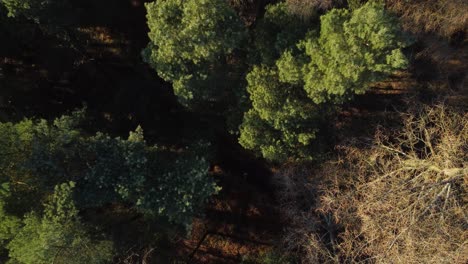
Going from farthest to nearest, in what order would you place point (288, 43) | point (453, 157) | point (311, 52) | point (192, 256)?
point (192, 256)
point (453, 157)
point (288, 43)
point (311, 52)

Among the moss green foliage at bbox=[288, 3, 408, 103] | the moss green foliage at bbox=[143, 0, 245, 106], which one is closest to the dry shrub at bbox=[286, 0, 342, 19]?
the moss green foliage at bbox=[288, 3, 408, 103]

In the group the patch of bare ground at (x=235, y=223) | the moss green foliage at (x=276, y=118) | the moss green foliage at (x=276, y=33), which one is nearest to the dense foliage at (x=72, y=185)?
the moss green foliage at (x=276, y=118)

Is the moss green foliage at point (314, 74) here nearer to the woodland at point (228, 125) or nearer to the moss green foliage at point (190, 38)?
the woodland at point (228, 125)

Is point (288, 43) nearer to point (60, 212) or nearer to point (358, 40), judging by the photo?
point (358, 40)

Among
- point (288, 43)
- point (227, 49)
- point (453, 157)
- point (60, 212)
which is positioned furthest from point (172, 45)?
point (453, 157)

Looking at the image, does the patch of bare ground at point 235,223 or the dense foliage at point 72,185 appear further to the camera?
the patch of bare ground at point 235,223

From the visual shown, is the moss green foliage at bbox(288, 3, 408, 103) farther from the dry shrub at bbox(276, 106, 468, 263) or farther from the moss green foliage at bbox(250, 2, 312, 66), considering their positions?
the dry shrub at bbox(276, 106, 468, 263)

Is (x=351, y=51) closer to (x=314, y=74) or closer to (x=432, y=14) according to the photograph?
(x=314, y=74)
